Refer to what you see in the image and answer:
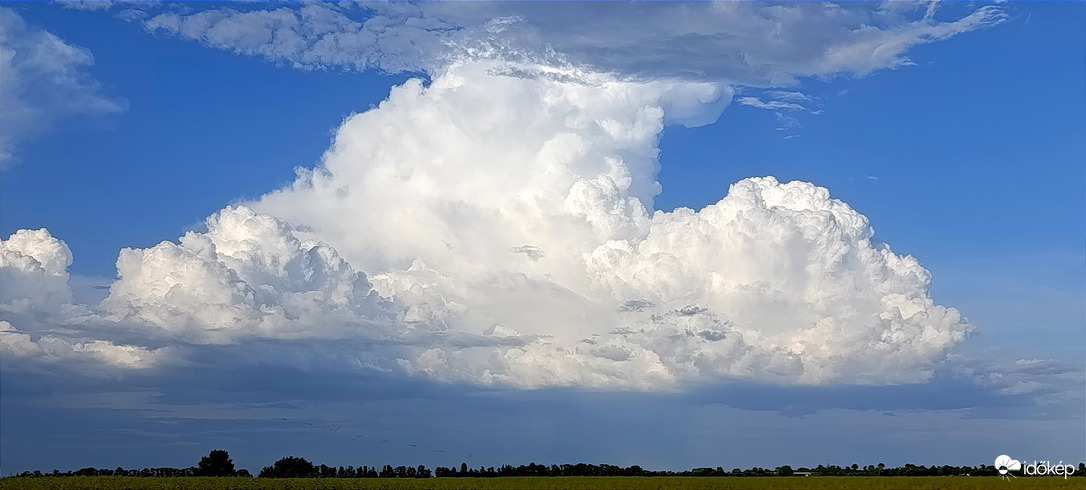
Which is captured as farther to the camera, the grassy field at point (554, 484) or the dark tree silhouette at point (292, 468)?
the dark tree silhouette at point (292, 468)

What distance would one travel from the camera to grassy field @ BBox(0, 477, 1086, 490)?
81.1 m

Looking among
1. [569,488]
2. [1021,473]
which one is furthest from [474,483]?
[1021,473]

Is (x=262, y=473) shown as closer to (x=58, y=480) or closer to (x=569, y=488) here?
(x=58, y=480)

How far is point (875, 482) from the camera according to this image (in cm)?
8394

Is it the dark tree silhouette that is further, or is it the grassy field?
the dark tree silhouette

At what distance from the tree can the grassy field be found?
142 ft

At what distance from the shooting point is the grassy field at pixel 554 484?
266 ft

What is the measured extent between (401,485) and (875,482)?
4531 cm

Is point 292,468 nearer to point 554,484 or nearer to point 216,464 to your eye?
point 216,464

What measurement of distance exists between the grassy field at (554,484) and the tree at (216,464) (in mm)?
43378

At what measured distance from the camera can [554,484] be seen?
9050 centimetres

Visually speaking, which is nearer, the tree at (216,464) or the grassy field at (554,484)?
the grassy field at (554,484)

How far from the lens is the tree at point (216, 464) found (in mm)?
147625

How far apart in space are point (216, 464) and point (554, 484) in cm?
8071
